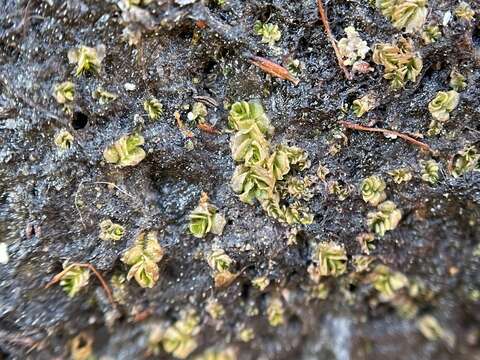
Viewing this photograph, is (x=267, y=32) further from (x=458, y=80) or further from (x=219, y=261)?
(x=219, y=261)

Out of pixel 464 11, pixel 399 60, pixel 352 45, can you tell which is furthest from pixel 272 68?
pixel 464 11

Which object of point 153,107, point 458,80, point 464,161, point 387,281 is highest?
point 153,107

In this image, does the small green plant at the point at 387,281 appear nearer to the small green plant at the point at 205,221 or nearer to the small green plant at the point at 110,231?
the small green plant at the point at 205,221

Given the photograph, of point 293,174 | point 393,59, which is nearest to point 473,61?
point 393,59

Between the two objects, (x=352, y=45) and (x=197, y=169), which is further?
(x=197, y=169)

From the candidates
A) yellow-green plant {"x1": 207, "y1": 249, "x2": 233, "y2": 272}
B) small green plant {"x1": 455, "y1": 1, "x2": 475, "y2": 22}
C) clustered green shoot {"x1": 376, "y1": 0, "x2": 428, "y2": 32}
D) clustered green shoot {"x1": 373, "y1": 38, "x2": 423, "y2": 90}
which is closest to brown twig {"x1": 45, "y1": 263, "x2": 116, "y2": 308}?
yellow-green plant {"x1": 207, "y1": 249, "x2": 233, "y2": 272}

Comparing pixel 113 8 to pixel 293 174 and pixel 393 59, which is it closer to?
pixel 293 174
